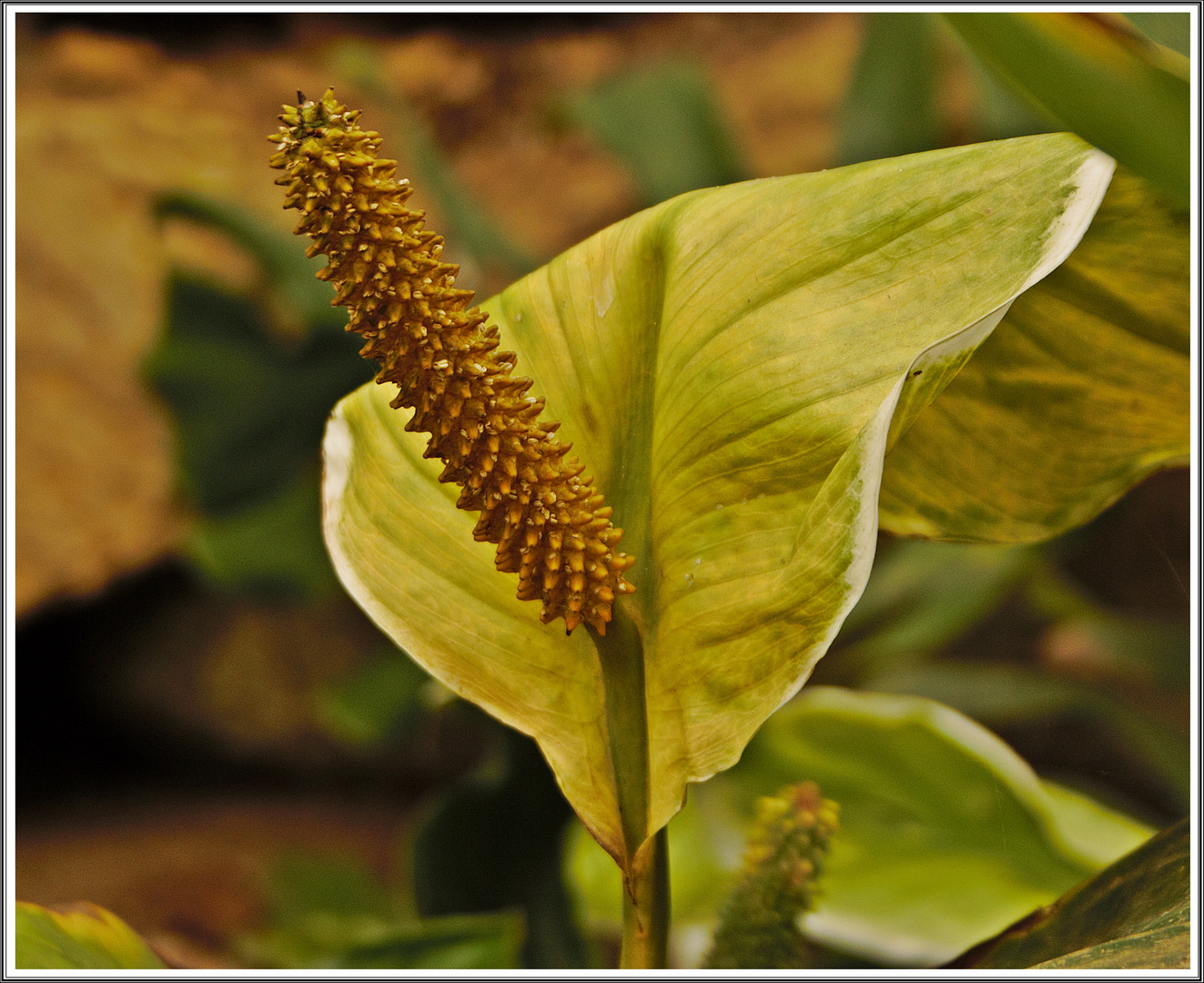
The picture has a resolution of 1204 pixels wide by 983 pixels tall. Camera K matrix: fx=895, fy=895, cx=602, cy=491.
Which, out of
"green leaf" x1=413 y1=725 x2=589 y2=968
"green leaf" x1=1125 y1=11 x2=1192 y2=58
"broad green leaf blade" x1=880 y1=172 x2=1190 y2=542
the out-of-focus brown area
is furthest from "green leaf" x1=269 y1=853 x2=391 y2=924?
"green leaf" x1=1125 y1=11 x2=1192 y2=58

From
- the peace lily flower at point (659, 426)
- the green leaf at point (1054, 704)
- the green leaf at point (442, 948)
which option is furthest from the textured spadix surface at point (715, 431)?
the green leaf at point (1054, 704)

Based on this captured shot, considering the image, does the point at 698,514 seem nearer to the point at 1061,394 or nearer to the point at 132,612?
the point at 1061,394

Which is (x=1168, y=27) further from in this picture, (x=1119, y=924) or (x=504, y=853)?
(x=504, y=853)

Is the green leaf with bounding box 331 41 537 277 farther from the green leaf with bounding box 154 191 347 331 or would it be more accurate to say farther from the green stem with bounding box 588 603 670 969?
the green stem with bounding box 588 603 670 969

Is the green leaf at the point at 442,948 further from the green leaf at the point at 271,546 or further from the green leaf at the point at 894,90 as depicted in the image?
the green leaf at the point at 894,90

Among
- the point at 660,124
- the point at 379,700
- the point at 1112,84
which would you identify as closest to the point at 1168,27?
the point at 1112,84

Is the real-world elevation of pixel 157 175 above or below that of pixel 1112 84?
above
